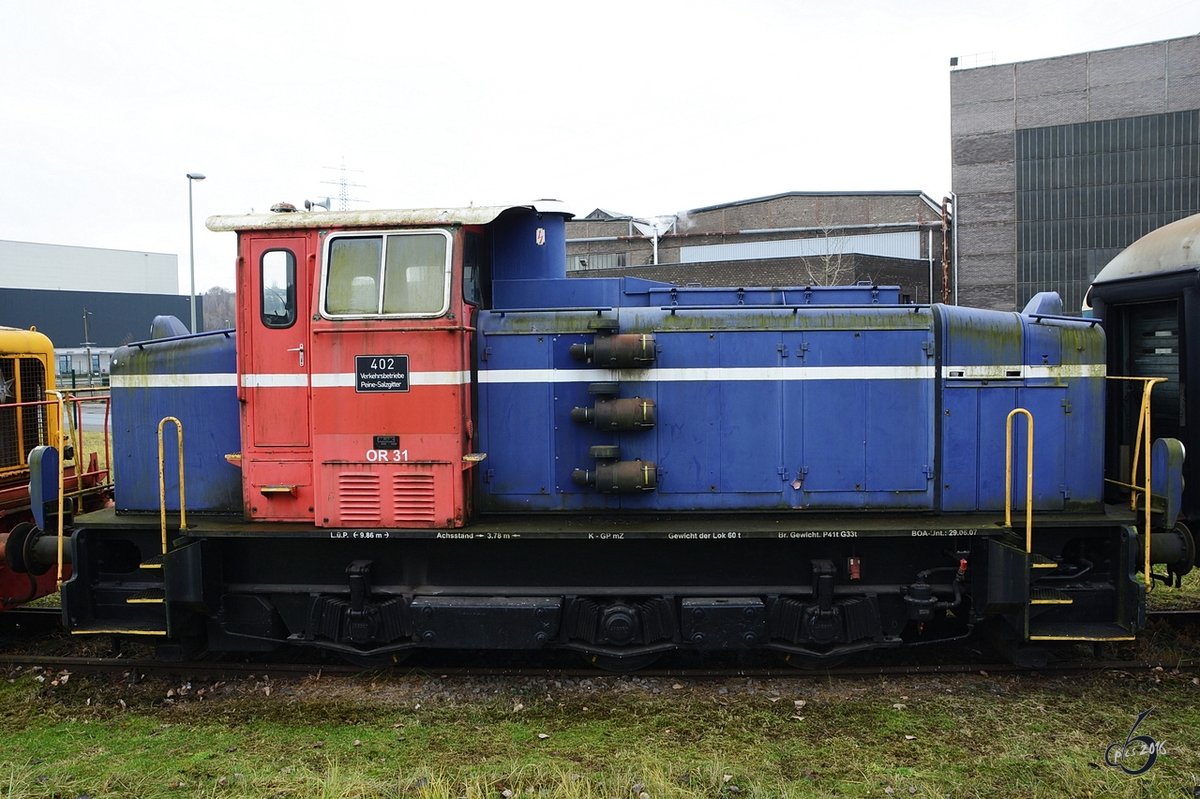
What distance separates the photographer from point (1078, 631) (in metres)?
6.77

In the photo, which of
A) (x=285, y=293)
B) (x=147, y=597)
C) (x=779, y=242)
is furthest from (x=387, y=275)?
(x=779, y=242)

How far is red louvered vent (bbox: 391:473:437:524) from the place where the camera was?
6.84 metres

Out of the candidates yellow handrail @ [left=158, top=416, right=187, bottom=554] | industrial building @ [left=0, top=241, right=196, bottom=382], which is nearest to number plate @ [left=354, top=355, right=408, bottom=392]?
yellow handrail @ [left=158, top=416, right=187, bottom=554]

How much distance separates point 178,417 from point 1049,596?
7.49 meters

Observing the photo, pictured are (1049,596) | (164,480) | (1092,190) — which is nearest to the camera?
(1049,596)

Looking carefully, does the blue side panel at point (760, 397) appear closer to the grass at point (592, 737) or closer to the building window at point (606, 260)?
the grass at point (592, 737)

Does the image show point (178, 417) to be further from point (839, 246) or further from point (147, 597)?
point (839, 246)

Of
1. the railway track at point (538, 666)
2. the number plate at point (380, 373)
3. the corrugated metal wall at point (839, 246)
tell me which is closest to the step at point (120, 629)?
the railway track at point (538, 666)

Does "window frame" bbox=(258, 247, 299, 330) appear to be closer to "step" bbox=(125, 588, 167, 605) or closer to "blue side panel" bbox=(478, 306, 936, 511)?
"blue side panel" bbox=(478, 306, 936, 511)

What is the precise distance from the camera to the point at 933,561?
711cm

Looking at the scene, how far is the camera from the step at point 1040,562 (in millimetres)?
6680

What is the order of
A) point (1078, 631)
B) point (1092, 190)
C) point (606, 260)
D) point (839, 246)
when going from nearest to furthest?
point (1078, 631), point (1092, 190), point (839, 246), point (606, 260)

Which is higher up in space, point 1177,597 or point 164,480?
point 164,480

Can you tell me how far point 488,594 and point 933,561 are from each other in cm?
373
